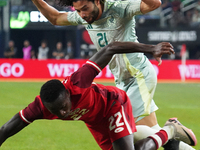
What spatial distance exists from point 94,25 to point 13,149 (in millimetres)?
2539

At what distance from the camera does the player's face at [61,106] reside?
3926 mm

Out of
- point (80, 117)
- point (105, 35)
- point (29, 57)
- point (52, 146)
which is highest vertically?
point (105, 35)

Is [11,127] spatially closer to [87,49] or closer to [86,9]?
[86,9]

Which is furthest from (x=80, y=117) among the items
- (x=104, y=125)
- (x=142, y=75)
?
(x=142, y=75)

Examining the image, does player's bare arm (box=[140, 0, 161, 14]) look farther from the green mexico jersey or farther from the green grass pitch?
the green grass pitch

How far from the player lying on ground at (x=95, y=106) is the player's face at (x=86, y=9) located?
0.42 m

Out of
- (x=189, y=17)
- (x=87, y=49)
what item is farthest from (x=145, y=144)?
(x=189, y=17)

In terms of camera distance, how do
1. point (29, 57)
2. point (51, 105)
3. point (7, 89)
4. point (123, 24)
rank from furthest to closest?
point (29, 57), point (7, 89), point (123, 24), point (51, 105)

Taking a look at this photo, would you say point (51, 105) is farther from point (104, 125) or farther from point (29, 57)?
point (29, 57)

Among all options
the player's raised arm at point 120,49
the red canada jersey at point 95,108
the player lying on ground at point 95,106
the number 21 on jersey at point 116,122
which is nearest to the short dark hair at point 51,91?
the player lying on ground at point 95,106

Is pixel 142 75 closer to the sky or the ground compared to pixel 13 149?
closer to the sky

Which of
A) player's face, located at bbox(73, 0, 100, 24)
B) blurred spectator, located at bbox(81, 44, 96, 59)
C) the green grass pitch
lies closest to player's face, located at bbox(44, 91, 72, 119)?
player's face, located at bbox(73, 0, 100, 24)

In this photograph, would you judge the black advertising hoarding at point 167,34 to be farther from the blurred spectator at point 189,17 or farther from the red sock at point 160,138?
the red sock at point 160,138

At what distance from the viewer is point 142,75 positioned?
518 cm
